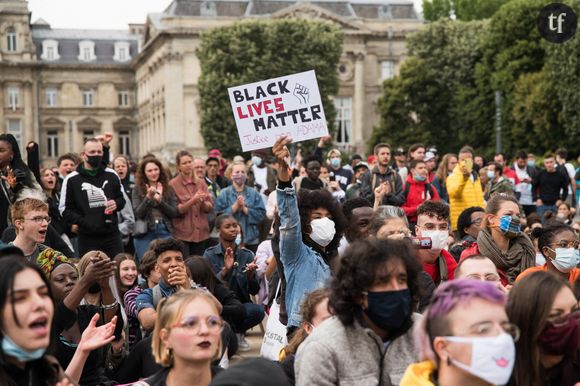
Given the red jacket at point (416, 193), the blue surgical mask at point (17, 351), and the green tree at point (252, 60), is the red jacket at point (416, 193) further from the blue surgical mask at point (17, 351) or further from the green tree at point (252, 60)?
the green tree at point (252, 60)

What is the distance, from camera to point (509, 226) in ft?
24.8

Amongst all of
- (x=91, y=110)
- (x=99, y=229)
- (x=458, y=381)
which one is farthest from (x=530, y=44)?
(x=91, y=110)

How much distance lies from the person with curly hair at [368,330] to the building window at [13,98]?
87.8 meters

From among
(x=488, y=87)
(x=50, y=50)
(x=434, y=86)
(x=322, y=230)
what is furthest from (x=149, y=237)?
(x=50, y=50)

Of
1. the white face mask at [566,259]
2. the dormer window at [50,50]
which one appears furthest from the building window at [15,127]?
the white face mask at [566,259]

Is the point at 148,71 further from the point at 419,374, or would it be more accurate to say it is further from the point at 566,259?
the point at 419,374

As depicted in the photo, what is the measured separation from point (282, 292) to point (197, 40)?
67.0 metres

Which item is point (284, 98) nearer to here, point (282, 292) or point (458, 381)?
point (282, 292)

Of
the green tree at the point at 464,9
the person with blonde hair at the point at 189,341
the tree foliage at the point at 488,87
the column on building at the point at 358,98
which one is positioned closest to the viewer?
the person with blonde hair at the point at 189,341

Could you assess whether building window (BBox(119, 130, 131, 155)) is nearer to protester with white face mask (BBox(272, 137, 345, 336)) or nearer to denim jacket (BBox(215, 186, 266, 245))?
denim jacket (BBox(215, 186, 266, 245))

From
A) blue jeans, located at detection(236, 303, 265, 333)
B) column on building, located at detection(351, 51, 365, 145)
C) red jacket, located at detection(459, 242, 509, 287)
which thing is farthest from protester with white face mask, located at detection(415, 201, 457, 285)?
column on building, located at detection(351, 51, 365, 145)

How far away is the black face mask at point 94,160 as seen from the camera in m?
10.6

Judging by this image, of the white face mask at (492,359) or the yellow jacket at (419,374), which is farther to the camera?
the yellow jacket at (419,374)

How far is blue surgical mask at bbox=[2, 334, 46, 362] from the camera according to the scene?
147 inches
